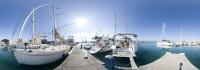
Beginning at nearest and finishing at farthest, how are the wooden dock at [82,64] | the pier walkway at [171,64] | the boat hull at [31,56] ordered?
the pier walkway at [171,64] → the wooden dock at [82,64] → the boat hull at [31,56]

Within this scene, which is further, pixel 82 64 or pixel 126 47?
pixel 126 47

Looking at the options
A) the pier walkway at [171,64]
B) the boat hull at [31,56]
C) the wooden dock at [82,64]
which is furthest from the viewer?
the boat hull at [31,56]

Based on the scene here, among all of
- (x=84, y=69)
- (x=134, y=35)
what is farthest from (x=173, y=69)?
(x=134, y=35)

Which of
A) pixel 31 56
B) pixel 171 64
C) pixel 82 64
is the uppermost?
pixel 31 56

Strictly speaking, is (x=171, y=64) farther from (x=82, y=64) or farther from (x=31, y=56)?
(x=31, y=56)

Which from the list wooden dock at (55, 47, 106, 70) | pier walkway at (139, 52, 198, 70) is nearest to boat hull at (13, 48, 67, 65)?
wooden dock at (55, 47, 106, 70)

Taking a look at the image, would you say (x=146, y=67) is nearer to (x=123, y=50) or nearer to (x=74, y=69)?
(x=74, y=69)

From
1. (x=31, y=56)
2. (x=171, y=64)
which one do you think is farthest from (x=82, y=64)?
(x=171, y=64)

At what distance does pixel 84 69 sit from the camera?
937 inches

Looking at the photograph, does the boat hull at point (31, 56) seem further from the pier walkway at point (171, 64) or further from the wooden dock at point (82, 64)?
the pier walkway at point (171, 64)

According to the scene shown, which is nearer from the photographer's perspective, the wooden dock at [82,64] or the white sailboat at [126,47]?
the wooden dock at [82,64]

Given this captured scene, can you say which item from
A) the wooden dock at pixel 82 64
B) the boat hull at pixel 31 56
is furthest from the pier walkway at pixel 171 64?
the boat hull at pixel 31 56

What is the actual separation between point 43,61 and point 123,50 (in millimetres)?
18929

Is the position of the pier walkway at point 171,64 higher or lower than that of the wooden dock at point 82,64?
higher
